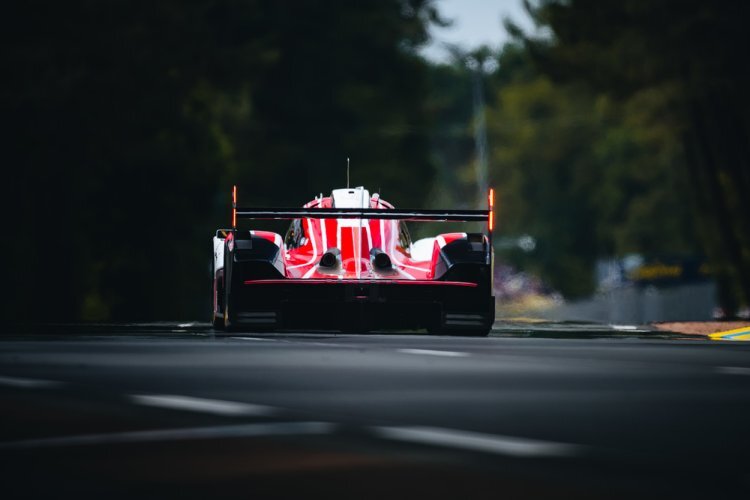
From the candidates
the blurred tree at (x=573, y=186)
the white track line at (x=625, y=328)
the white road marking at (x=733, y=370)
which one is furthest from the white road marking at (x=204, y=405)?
the blurred tree at (x=573, y=186)

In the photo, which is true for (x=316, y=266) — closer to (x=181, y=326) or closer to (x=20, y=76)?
(x=181, y=326)

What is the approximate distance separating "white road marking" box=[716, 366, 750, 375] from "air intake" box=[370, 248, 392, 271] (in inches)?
205

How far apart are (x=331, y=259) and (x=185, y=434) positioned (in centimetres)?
1035

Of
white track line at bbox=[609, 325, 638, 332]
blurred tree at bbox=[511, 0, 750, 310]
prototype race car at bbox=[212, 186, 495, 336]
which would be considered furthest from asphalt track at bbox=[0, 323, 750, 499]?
blurred tree at bbox=[511, 0, 750, 310]

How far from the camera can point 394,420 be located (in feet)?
40.3

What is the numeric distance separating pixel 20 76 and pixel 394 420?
32353 millimetres

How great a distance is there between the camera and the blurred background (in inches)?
1795

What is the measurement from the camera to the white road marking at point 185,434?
10992mm

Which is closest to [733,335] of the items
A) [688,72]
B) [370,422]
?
[370,422]

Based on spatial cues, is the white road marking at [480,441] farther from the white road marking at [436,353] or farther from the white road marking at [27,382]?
the white road marking at [436,353]

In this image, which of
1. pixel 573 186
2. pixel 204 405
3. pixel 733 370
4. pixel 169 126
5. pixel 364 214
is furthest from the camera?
pixel 573 186

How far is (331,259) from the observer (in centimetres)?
2170

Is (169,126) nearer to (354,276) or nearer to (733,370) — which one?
(354,276)

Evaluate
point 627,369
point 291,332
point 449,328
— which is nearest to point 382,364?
point 627,369
